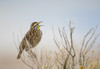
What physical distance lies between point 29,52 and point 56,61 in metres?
0.71

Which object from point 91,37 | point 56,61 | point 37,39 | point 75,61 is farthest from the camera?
point 37,39

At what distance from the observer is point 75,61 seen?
245 cm

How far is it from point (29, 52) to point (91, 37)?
134 centimetres

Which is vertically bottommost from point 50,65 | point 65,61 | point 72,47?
point 50,65

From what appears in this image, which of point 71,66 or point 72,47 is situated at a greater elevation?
point 72,47

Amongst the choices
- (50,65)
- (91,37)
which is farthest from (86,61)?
(50,65)

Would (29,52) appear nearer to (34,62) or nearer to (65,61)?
(34,62)

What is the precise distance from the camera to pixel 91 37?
2.27 metres

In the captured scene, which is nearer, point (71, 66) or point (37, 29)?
point (71, 66)

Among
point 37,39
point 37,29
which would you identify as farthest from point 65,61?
point 37,29

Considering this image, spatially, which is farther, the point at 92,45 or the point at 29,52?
the point at 29,52

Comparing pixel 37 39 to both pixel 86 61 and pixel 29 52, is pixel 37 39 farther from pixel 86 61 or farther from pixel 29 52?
pixel 86 61

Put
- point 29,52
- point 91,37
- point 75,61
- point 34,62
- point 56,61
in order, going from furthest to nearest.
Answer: point 29,52 → point 34,62 → point 56,61 → point 75,61 → point 91,37

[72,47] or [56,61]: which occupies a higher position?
[72,47]
